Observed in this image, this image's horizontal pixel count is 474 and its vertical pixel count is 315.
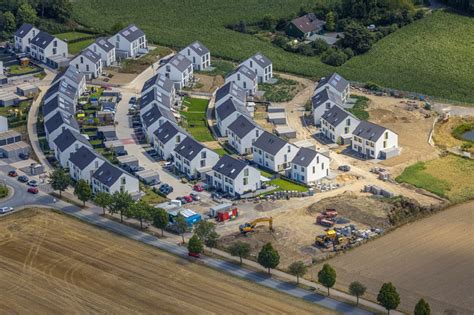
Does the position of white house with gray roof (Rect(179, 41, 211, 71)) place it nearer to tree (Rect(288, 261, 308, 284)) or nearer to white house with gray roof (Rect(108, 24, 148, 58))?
white house with gray roof (Rect(108, 24, 148, 58))

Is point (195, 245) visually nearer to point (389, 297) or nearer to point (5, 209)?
point (389, 297)

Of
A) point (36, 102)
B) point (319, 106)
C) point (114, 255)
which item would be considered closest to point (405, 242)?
point (114, 255)

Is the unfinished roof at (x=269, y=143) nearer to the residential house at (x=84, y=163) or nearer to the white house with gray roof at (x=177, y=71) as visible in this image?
the residential house at (x=84, y=163)

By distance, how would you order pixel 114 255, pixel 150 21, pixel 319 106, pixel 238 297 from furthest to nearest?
pixel 150 21 < pixel 319 106 < pixel 114 255 < pixel 238 297

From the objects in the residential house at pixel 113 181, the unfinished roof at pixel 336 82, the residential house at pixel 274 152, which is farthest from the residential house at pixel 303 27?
the residential house at pixel 113 181

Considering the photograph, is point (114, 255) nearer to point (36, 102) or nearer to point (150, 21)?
point (36, 102)

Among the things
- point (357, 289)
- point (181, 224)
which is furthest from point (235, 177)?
point (357, 289)
